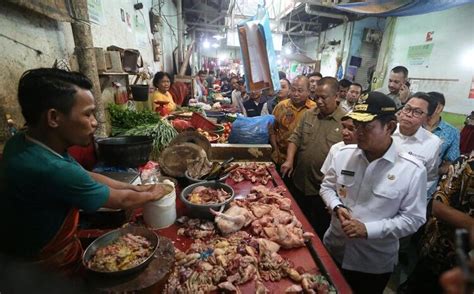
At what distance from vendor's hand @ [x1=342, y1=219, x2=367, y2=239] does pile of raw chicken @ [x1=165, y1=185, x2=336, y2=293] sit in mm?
334

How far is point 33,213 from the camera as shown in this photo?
57.2 inches

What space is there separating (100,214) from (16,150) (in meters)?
0.92

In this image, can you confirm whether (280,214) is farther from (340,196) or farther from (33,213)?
(33,213)

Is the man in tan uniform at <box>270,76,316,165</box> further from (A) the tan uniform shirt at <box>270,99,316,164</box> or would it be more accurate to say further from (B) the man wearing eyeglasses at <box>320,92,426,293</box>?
(B) the man wearing eyeglasses at <box>320,92,426,293</box>

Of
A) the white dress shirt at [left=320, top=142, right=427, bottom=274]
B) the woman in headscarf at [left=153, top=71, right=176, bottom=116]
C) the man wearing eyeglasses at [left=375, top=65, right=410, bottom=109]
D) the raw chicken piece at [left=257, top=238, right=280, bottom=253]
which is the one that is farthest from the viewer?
the woman in headscarf at [left=153, top=71, right=176, bottom=116]

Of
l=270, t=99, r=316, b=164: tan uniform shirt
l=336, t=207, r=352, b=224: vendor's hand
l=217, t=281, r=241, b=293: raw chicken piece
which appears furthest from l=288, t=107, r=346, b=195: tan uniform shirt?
l=217, t=281, r=241, b=293: raw chicken piece

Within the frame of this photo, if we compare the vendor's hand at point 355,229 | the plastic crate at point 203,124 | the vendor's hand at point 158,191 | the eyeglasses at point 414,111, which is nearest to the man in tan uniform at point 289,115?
the plastic crate at point 203,124

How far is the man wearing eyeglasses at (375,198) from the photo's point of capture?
2047mm

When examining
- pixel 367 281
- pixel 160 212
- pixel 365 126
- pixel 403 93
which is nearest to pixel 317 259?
pixel 367 281

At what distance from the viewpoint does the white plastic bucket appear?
2.07 m

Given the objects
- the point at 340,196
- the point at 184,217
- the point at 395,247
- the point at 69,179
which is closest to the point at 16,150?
the point at 69,179

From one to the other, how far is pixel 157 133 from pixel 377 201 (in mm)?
2945

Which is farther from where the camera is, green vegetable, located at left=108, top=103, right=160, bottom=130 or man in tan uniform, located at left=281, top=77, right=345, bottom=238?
green vegetable, located at left=108, top=103, right=160, bottom=130

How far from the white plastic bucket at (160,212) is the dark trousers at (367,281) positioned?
179 centimetres
